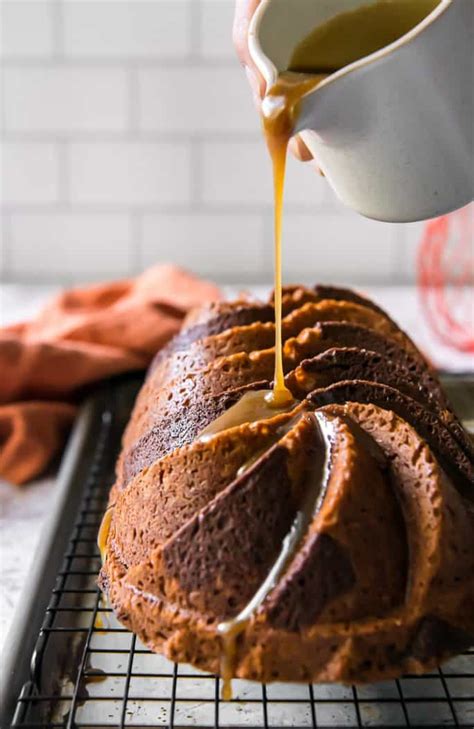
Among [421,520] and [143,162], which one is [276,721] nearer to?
[421,520]

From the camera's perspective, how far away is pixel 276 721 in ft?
4.36

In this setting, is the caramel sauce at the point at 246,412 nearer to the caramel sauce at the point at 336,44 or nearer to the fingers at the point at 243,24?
the caramel sauce at the point at 336,44

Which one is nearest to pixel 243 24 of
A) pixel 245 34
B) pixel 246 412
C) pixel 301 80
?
pixel 245 34

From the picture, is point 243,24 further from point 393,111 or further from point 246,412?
point 246,412

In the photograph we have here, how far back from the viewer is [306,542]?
1164 mm

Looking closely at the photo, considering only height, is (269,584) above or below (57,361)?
above

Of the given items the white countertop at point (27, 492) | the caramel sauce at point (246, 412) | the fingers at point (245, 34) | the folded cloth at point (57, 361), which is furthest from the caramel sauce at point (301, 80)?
the folded cloth at point (57, 361)

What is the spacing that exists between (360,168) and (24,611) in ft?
2.45

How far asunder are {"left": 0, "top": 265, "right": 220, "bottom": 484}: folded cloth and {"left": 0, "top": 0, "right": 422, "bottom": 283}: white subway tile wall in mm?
735

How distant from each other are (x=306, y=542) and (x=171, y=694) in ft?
1.12

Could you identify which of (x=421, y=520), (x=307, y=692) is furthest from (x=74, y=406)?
(x=421, y=520)

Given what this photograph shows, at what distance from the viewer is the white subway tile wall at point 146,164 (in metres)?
3.22

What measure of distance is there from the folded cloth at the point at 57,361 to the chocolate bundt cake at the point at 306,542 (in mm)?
842

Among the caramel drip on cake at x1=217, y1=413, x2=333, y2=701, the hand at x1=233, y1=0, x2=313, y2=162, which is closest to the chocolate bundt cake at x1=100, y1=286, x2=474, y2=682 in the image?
the caramel drip on cake at x1=217, y1=413, x2=333, y2=701
